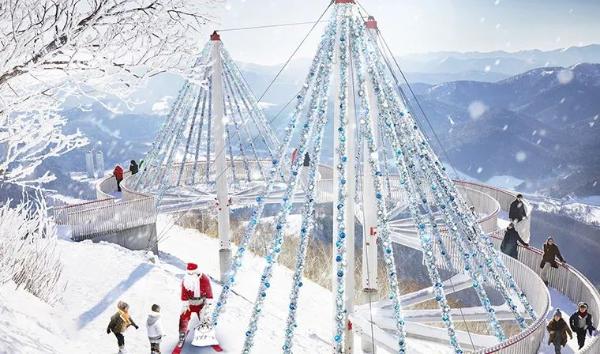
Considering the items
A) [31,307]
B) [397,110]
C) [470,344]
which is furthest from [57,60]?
[470,344]

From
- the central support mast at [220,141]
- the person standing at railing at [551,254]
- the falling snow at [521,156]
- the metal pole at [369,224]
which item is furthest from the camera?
the falling snow at [521,156]

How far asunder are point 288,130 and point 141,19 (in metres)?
3.21

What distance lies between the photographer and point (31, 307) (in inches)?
335

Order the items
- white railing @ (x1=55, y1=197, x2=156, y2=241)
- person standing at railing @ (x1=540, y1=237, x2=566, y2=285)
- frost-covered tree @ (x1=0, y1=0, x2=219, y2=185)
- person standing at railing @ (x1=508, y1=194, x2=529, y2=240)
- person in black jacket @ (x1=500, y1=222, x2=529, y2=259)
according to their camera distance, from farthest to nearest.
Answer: white railing @ (x1=55, y1=197, x2=156, y2=241) → person standing at railing @ (x1=508, y1=194, x2=529, y2=240) → person in black jacket @ (x1=500, y1=222, x2=529, y2=259) → person standing at railing @ (x1=540, y1=237, x2=566, y2=285) → frost-covered tree @ (x1=0, y1=0, x2=219, y2=185)

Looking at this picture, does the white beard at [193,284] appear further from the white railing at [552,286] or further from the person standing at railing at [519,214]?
the person standing at railing at [519,214]

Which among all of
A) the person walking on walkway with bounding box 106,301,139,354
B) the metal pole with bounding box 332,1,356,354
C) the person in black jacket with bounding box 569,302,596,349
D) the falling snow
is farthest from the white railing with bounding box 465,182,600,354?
the falling snow

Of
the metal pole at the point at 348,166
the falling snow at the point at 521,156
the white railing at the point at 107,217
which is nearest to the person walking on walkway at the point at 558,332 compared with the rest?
the metal pole at the point at 348,166

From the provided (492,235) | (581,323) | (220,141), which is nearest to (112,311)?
(220,141)

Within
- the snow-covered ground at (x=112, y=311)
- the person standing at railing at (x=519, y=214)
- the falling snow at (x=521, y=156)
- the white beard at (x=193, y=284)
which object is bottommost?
the falling snow at (x=521, y=156)

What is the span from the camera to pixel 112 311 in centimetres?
1051

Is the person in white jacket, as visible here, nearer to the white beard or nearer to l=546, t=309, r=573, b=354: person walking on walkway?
the white beard

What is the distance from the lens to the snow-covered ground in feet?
25.2

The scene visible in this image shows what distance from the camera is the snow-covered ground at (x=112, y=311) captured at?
25.2 ft

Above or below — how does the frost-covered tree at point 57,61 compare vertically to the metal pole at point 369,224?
above
